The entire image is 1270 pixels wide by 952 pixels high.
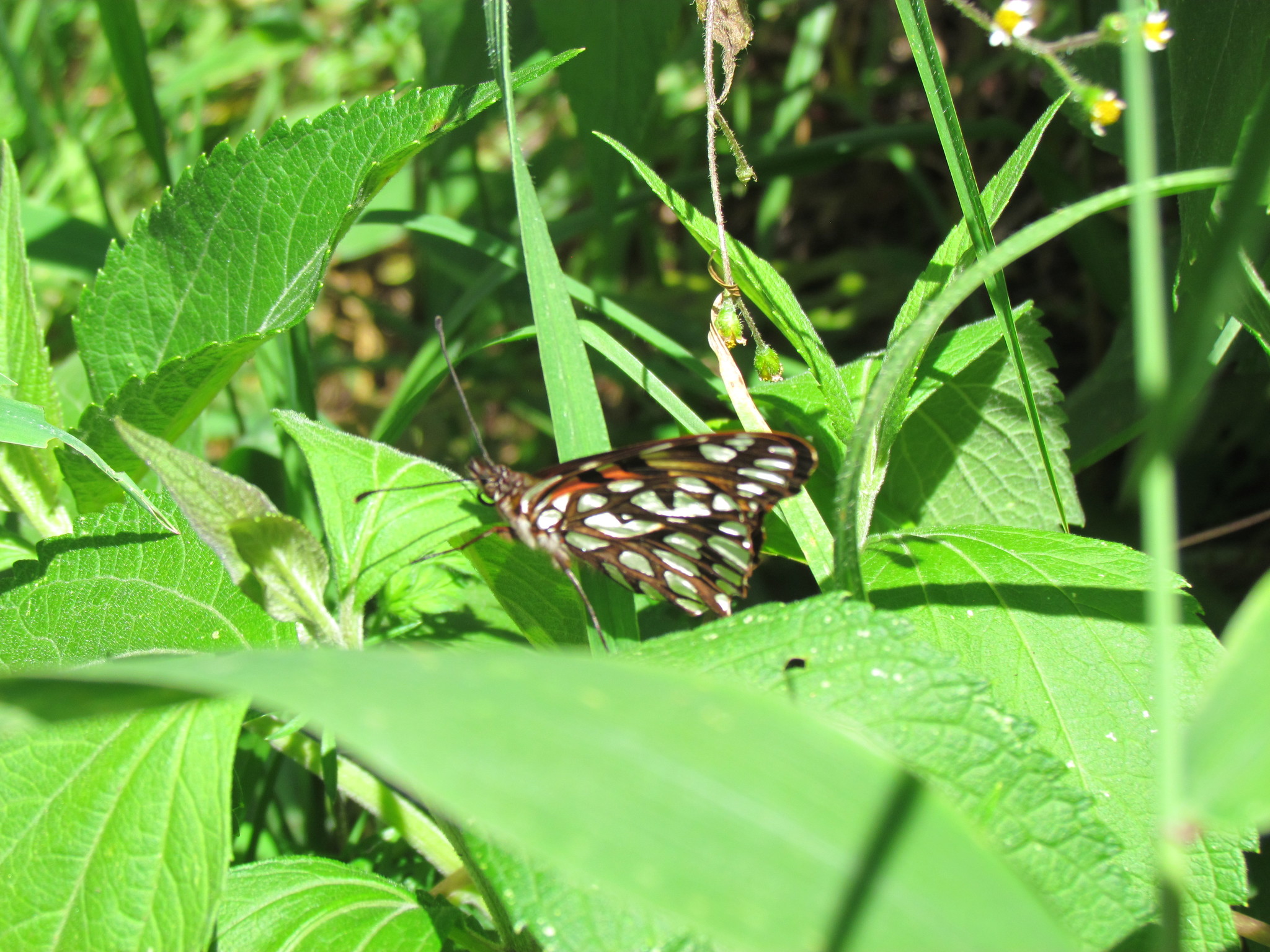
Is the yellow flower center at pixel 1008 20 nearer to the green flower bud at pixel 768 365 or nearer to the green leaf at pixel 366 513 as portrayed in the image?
the green flower bud at pixel 768 365

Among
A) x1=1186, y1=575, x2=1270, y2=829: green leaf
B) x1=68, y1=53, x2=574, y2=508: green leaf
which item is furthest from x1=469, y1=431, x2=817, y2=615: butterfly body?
x1=1186, y1=575, x2=1270, y2=829: green leaf

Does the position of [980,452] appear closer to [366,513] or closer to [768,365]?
[768,365]

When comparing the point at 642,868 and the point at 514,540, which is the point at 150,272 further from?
the point at 642,868

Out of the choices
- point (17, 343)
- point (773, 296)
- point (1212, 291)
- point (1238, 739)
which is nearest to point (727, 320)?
point (773, 296)

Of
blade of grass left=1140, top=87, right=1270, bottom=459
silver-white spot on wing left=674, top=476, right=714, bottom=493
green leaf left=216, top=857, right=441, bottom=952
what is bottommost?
green leaf left=216, top=857, right=441, bottom=952

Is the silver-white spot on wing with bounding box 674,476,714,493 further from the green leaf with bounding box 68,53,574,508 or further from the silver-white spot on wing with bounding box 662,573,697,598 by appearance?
the green leaf with bounding box 68,53,574,508
